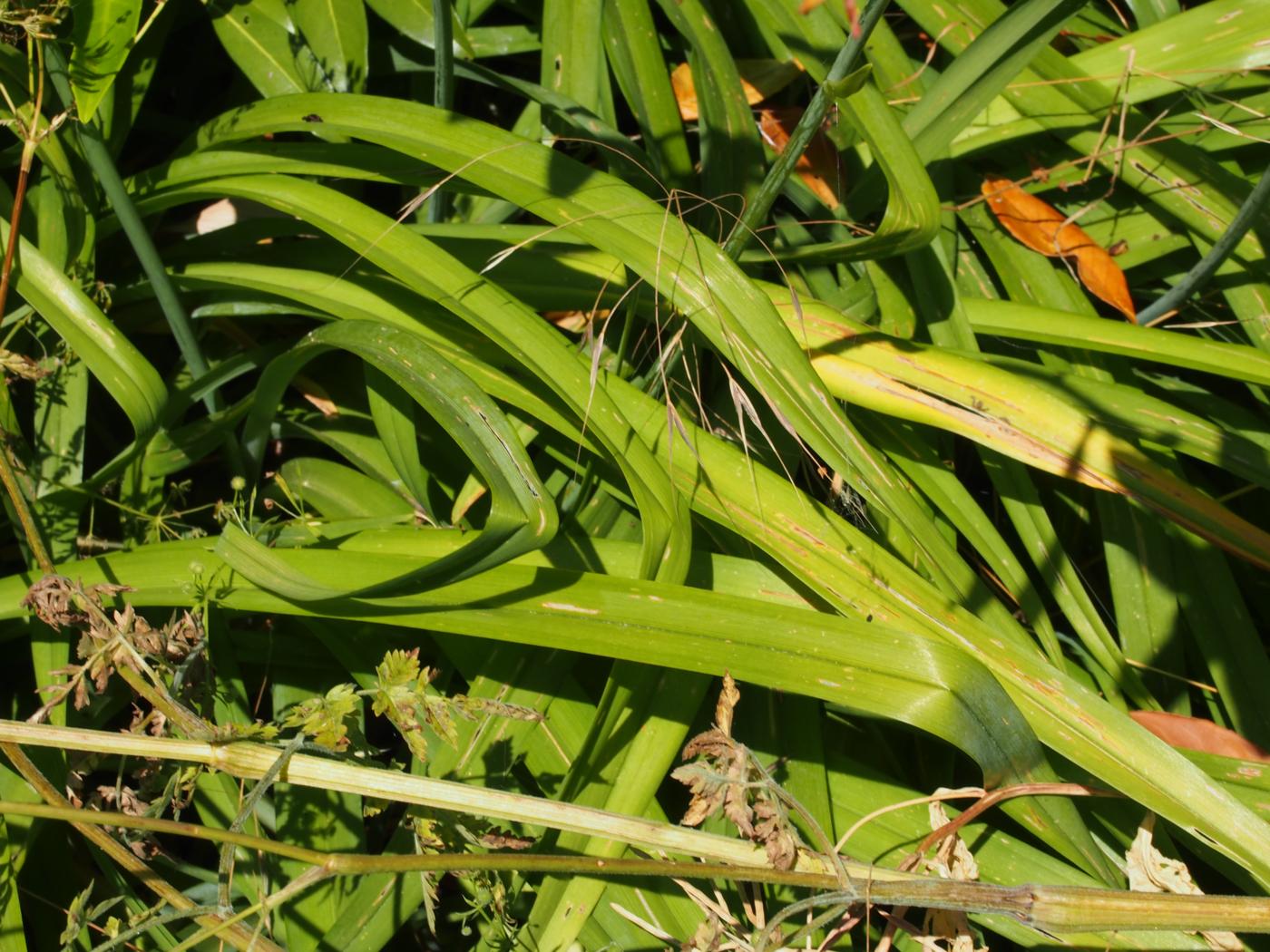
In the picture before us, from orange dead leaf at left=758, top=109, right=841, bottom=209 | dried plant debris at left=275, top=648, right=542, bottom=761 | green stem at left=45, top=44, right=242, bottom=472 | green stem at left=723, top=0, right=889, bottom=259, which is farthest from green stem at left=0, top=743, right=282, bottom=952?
orange dead leaf at left=758, top=109, right=841, bottom=209

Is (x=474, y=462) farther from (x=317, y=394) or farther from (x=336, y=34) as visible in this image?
(x=336, y=34)

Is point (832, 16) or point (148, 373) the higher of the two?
point (832, 16)

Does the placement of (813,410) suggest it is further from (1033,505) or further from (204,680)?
(204,680)

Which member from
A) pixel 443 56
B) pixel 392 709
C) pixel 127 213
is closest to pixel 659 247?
pixel 443 56

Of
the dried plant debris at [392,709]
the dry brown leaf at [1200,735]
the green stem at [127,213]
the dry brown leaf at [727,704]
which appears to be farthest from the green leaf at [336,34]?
the dry brown leaf at [1200,735]

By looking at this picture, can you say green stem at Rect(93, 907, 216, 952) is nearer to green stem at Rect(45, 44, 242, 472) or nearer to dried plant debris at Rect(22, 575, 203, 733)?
dried plant debris at Rect(22, 575, 203, 733)

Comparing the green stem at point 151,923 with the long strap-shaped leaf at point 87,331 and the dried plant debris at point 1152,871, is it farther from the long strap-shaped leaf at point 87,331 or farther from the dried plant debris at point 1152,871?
the dried plant debris at point 1152,871

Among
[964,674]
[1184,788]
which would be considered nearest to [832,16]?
[964,674]
